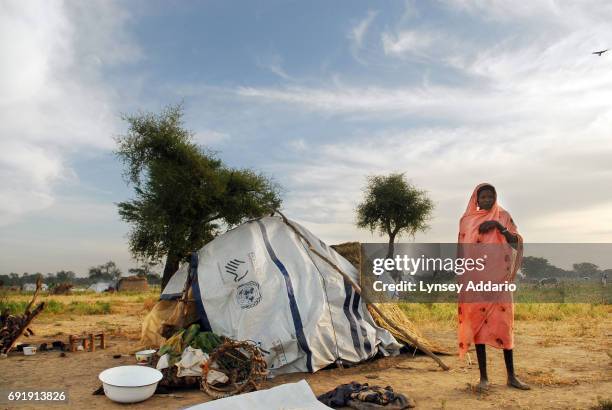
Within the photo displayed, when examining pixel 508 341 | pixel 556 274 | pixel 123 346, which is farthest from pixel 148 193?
pixel 556 274

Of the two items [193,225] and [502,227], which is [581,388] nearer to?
[502,227]

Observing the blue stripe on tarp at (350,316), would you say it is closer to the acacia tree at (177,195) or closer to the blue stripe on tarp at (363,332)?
the blue stripe on tarp at (363,332)

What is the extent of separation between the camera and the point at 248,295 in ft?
22.2

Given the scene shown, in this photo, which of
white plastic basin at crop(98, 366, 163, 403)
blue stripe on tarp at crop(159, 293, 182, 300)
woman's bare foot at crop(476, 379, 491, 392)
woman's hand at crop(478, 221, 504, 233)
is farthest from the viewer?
blue stripe on tarp at crop(159, 293, 182, 300)

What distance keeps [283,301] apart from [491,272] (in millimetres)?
2500

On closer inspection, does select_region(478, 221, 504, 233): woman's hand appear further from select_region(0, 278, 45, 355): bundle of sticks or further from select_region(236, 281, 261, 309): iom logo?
select_region(0, 278, 45, 355): bundle of sticks

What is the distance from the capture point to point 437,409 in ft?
16.0

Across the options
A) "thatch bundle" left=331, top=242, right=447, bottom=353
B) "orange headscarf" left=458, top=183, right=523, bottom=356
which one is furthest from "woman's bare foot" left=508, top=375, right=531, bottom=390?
"thatch bundle" left=331, top=242, right=447, bottom=353

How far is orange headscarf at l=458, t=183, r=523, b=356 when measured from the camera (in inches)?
217

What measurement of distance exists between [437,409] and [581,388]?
1.92 m

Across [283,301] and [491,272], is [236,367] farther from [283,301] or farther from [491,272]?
[491,272]

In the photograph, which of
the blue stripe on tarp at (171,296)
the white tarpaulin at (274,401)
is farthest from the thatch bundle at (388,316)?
the white tarpaulin at (274,401)

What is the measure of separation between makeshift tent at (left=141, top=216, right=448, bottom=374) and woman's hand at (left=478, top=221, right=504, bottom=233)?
211cm

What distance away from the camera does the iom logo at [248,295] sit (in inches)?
264
